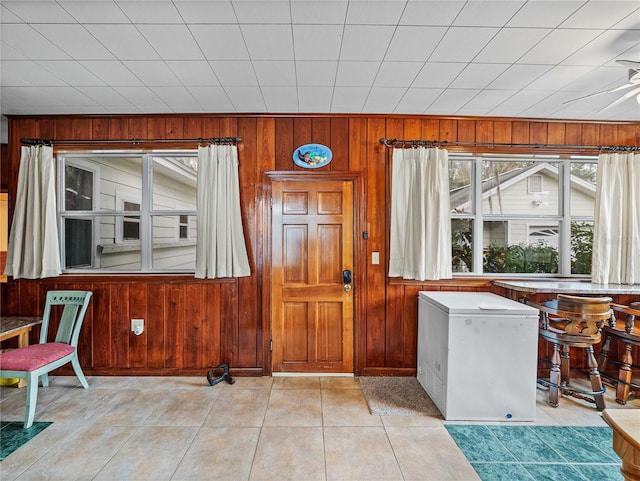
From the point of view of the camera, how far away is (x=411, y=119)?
3.18 m

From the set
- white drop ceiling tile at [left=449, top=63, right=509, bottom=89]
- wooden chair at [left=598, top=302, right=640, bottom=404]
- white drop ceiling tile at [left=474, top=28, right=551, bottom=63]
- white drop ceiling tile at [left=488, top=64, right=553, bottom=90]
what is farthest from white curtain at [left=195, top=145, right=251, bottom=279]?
wooden chair at [left=598, top=302, right=640, bottom=404]

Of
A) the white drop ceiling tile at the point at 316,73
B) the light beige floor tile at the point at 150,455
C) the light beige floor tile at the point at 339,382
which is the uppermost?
the white drop ceiling tile at the point at 316,73

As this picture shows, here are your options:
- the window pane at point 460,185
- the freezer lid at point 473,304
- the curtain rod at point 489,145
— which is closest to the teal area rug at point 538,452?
the freezer lid at point 473,304

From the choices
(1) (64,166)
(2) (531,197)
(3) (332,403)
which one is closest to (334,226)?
(3) (332,403)

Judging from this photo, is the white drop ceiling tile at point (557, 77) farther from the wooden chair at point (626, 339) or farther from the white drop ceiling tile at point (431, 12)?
the wooden chair at point (626, 339)

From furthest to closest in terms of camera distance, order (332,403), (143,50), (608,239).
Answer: (608,239) → (332,403) → (143,50)

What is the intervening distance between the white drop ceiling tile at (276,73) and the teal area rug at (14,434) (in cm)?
311

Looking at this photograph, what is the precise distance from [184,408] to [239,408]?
0.46 metres

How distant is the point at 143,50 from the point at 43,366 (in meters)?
2.52

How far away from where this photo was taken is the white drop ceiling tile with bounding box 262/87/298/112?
8.69ft

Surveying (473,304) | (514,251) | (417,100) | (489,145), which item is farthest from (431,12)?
(514,251)

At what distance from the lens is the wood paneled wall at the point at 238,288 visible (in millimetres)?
3152

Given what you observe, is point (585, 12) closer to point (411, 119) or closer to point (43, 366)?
point (411, 119)

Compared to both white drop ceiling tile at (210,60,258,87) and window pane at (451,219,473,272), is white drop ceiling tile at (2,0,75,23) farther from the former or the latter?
window pane at (451,219,473,272)
